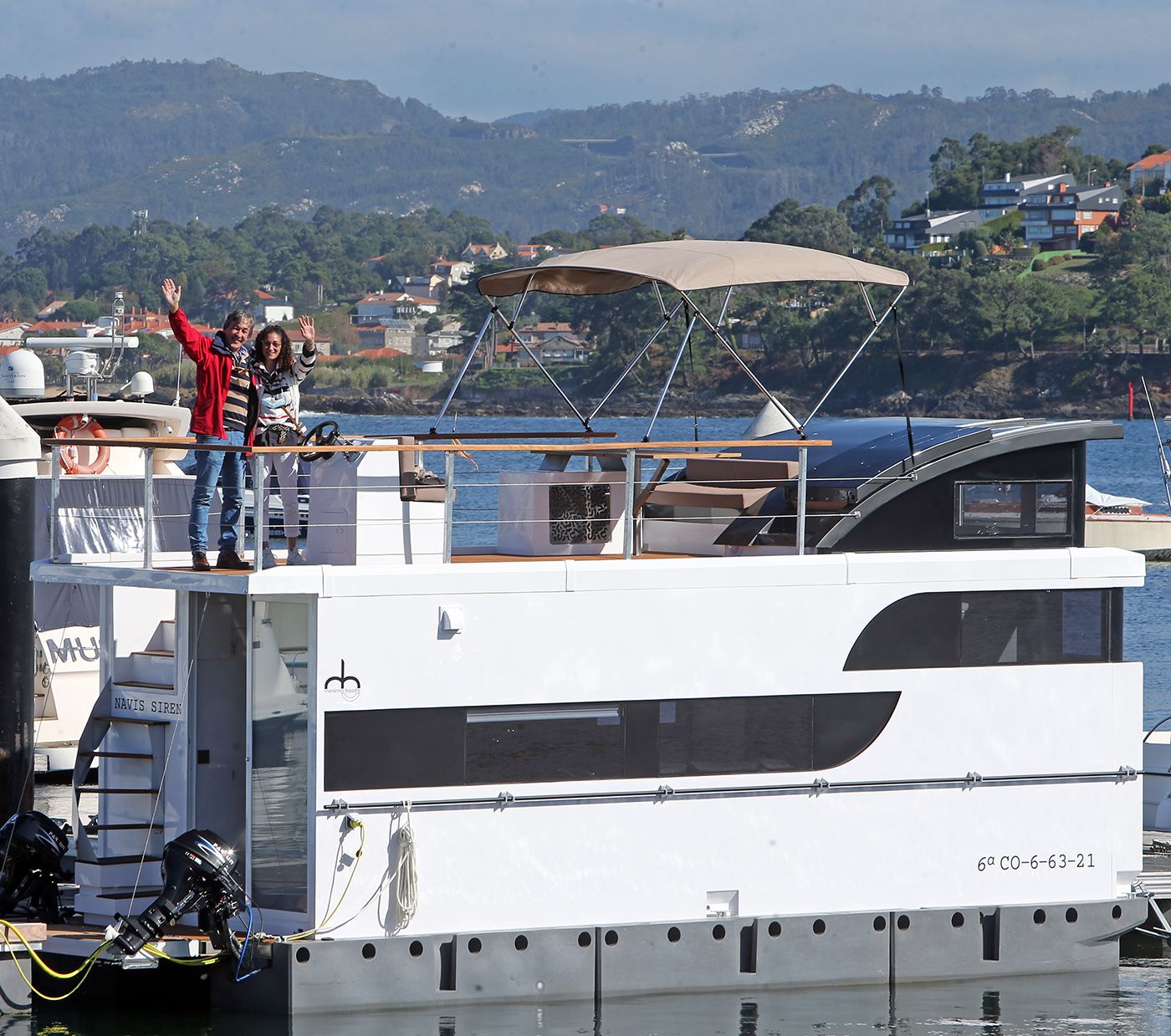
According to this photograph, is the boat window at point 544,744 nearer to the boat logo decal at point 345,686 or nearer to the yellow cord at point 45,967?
the boat logo decal at point 345,686

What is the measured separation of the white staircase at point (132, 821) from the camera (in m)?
11.2

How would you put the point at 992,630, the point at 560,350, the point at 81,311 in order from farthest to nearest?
the point at 81,311
the point at 560,350
the point at 992,630

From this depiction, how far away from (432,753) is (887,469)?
3.54m

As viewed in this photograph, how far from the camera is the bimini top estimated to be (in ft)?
37.9

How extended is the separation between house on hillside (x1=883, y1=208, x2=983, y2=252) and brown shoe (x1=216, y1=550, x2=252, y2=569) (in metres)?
147

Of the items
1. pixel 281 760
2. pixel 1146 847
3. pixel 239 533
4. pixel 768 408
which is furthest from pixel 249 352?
pixel 1146 847

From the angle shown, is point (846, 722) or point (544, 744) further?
point (846, 722)

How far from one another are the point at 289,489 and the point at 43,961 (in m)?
3.24

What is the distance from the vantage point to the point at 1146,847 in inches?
567

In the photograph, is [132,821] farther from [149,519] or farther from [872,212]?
[872,212]

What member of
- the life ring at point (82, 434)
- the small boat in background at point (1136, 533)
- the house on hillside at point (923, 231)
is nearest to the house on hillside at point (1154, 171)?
the house on hillside at point (923, 231)

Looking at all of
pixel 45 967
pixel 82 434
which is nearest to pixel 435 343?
pixel 82 434

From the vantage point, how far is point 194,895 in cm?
1058

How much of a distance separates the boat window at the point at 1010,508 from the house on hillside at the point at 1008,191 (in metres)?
159
